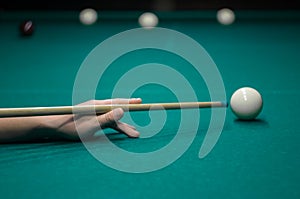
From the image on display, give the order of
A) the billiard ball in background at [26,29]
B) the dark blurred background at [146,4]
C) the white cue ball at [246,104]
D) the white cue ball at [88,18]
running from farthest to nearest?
the dark blurred background at [146,4], the white cue ball at [88,18], the billiard ball in background at [26,29], the white cue ball at [246,104]

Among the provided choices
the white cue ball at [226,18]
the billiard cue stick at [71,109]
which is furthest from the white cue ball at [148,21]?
the billiard cue stick at [71,109]

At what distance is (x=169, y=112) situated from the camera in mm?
2727

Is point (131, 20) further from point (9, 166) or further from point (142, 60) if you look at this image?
point (9, 166)

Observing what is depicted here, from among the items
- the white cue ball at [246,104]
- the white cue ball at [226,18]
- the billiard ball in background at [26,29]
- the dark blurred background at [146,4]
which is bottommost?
the white cue ball at [246,104]

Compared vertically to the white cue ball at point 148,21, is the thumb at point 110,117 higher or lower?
lower

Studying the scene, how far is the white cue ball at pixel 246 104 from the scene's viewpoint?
8.09 ft

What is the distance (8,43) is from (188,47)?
6.20 feet

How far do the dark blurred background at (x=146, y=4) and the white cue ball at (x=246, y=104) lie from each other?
5117 mm

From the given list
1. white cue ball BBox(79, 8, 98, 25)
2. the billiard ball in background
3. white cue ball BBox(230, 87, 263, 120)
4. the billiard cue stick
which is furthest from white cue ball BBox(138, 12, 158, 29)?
the billiard cue stick

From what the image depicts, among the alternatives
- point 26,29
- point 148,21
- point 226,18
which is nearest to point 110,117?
point 26,29

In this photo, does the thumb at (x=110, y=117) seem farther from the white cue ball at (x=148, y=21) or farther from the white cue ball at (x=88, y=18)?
the white cue ball at (x=88, y=18)

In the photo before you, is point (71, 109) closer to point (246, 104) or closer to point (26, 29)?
point (246, 104)

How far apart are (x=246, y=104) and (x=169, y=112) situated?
463 millimetres

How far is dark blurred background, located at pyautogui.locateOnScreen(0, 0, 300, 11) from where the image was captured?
24.3 feet
